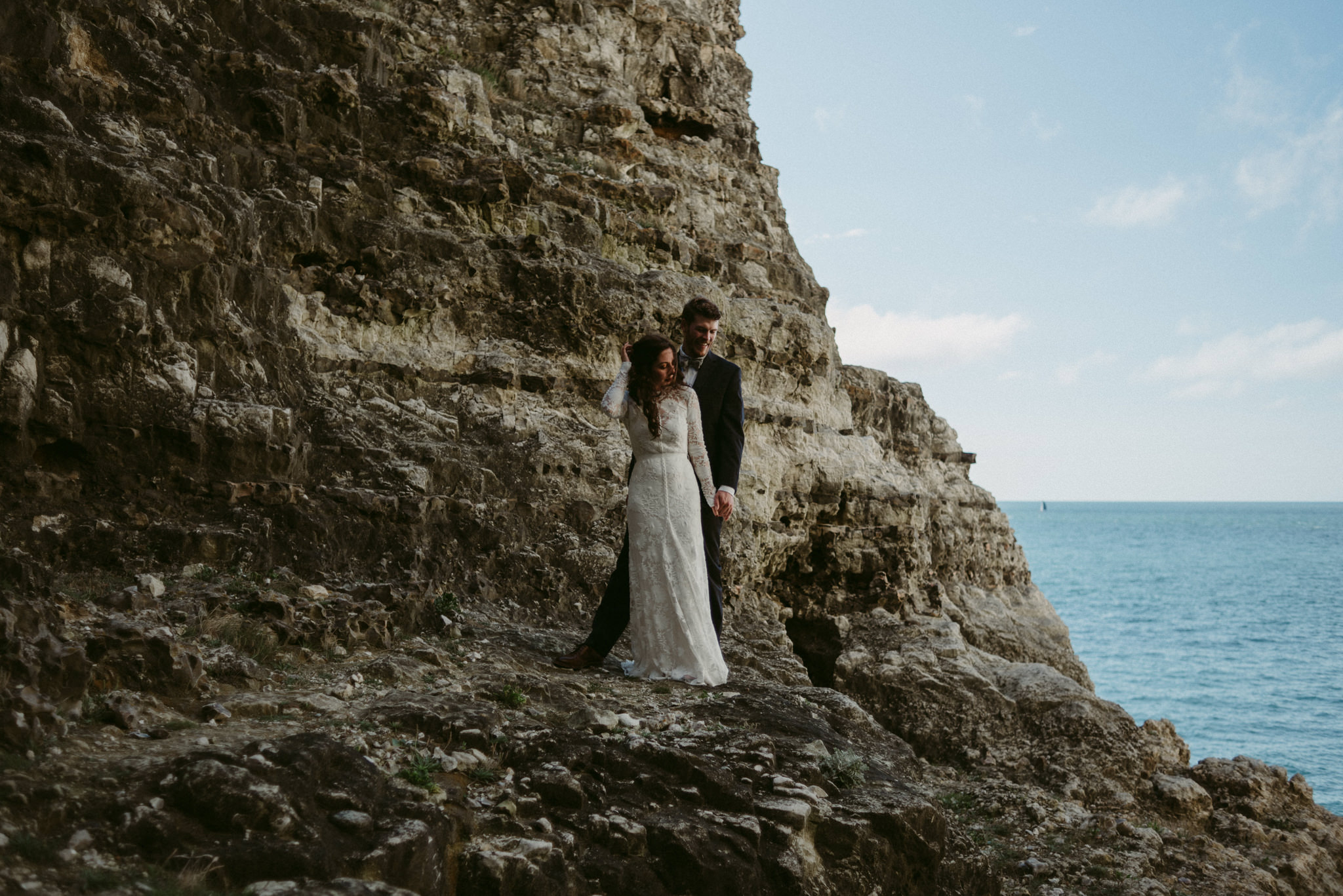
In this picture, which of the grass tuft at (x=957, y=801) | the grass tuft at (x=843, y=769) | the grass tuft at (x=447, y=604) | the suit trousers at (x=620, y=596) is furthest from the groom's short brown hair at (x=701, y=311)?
the grass tuft at (x=957, y=801)

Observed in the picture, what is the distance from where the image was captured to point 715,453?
22.4 ft

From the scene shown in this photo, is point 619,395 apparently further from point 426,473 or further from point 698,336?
point 426,473

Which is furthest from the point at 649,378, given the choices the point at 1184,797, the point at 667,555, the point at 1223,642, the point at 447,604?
the point at 1223,642

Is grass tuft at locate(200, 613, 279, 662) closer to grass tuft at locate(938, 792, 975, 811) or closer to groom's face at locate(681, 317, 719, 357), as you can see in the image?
groom's face at locate(681, 317, 719, 357)

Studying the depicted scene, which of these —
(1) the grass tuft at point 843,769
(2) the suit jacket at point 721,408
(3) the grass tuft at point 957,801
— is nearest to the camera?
(1) the grass tuft at point 843,769

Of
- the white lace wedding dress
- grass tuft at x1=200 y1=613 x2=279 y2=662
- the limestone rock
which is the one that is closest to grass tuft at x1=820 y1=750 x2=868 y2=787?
the white lace wedding dress

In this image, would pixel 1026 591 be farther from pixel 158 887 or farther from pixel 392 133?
pixel 158 887

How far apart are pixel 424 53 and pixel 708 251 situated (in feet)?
13.7

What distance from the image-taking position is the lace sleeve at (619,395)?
618 centimetres

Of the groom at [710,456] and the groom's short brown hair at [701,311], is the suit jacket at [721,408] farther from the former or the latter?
the groom's short brown hair at [701,311]

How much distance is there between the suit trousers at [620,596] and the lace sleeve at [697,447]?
18 centimetres

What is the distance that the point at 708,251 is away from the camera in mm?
11969

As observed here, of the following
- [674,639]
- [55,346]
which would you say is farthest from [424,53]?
[674,639]

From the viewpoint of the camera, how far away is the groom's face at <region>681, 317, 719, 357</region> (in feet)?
21.2
